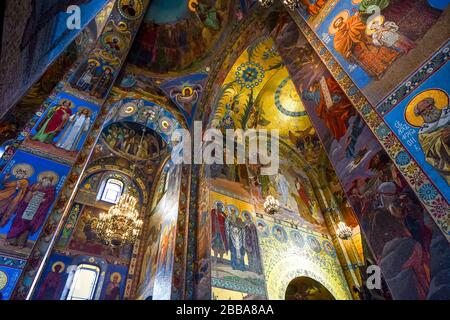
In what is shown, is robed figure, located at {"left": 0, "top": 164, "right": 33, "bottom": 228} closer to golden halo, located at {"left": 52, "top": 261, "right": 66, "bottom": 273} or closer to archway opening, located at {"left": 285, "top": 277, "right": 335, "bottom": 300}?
golden halo, located at {"left": 52, "top": 261, "right": 66, "bottom": 273}

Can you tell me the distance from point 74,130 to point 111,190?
477 centimetres

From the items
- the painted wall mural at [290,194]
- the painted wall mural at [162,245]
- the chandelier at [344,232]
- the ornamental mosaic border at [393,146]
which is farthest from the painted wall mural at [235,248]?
the ornamental mosaic border at [393,146]

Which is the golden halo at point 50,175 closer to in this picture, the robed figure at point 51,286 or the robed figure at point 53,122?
the robed figure at point 53,122

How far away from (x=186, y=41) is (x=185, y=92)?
1.88 m

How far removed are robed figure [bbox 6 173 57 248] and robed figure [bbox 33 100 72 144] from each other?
106 cm

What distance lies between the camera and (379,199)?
3.87m

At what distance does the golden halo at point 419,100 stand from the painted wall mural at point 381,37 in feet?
1.50

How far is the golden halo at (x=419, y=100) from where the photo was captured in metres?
3.29

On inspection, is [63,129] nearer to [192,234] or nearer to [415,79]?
[192,234]

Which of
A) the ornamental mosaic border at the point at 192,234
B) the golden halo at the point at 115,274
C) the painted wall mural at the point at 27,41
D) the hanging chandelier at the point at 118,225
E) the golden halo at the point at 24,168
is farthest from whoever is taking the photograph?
the golden halo at the point at 115,274

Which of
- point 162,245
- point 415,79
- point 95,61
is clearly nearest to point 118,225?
point 162,245

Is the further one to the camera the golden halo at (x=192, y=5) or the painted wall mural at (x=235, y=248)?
the golden halo at (x=192, y=5)

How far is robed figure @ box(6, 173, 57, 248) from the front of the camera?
203 inches
